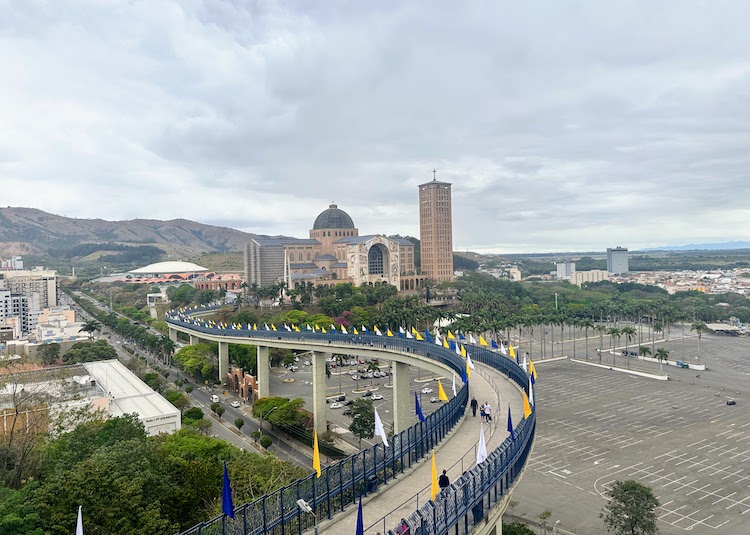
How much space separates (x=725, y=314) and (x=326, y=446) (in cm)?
13769

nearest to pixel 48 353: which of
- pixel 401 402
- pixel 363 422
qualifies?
pixel 363 422

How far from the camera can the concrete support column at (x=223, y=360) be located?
84.2 metres

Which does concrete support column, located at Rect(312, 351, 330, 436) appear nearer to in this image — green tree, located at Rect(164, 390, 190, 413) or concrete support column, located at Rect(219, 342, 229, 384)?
green tree, located at Rect(164, 390, 190, 413)

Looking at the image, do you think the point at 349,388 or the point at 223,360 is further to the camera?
the point at 223,360

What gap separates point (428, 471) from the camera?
2273cm

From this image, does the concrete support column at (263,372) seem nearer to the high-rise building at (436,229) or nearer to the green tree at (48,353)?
the green tree at (48,353)

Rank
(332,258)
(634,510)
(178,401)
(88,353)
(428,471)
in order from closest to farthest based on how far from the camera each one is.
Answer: (428,471), (634,510), (178,401), (88,353), (332,258)

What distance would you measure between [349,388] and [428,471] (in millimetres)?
57444

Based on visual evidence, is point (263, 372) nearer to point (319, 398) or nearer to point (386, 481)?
point (319, 398)

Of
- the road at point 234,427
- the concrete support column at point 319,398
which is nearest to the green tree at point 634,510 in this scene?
Result: the road at point 234,427

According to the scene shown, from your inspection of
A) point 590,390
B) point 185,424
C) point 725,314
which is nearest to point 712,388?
point 590,390

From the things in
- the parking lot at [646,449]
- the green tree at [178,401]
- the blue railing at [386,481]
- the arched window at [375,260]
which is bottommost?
the parking lot at [646,449]

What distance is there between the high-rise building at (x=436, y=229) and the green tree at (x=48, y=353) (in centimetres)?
10560

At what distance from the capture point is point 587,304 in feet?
497
